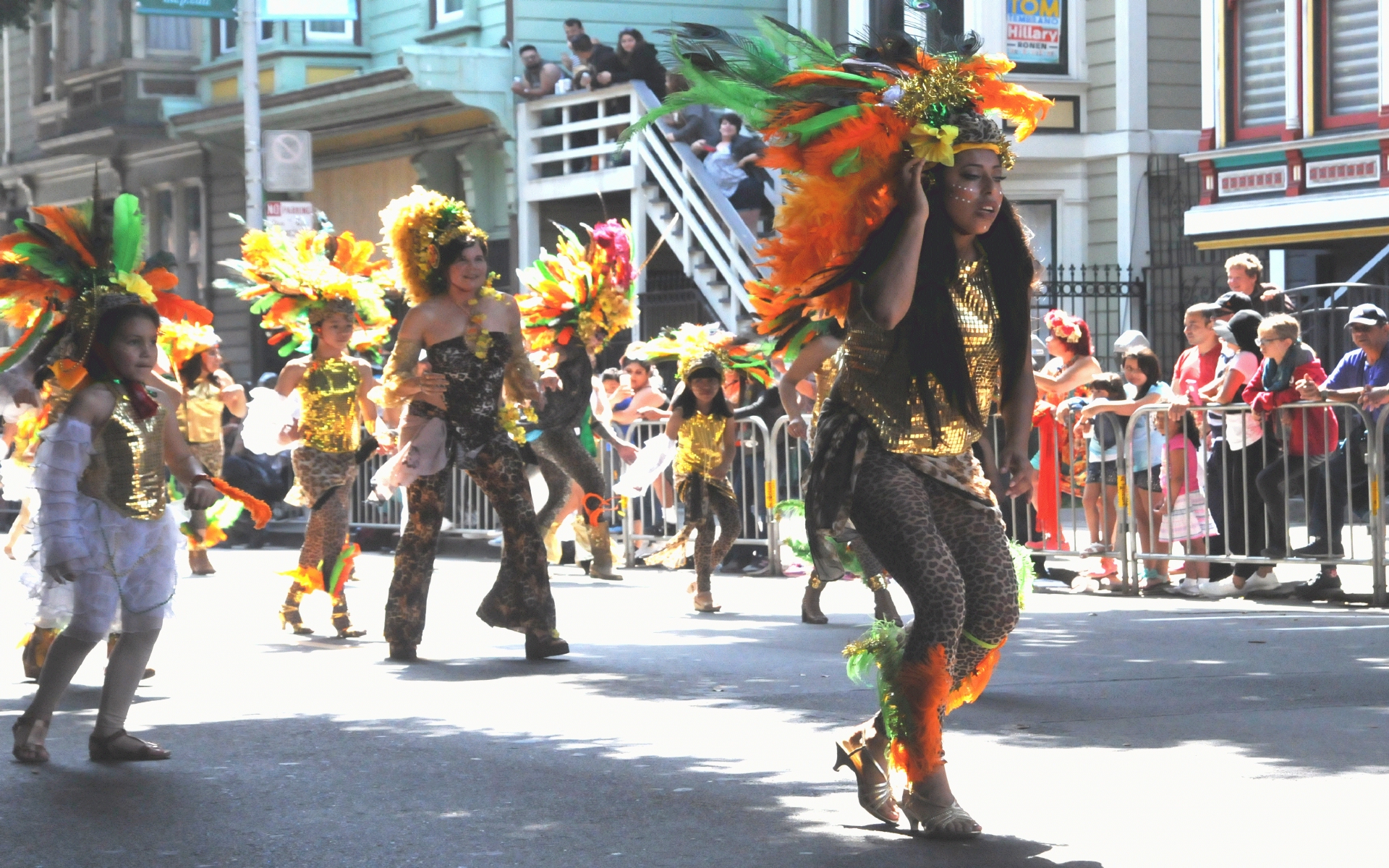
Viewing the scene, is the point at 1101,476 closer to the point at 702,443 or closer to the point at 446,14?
the point at 702,443

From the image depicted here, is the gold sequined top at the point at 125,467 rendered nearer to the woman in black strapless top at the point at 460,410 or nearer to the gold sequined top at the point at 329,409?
the woman in black strapless top at the point at 460,410

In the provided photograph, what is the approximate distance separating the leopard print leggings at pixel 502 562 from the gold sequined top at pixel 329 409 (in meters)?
1.85

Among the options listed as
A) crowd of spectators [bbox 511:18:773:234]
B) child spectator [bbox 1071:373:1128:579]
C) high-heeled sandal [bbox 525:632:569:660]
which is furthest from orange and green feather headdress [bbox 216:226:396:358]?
crowd of spectators [bbox 511:18:773:234]

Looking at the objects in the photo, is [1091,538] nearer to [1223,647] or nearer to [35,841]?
[1223,647]

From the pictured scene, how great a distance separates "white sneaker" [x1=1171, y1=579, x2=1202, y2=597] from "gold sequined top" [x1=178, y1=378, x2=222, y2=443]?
7.50 metres

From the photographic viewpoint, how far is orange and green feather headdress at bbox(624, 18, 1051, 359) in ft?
18.4

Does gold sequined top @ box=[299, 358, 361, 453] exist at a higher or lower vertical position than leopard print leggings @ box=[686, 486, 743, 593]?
higher

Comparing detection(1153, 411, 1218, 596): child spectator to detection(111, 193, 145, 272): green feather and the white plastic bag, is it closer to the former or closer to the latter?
the white plastic bag

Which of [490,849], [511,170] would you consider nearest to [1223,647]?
[490,849]

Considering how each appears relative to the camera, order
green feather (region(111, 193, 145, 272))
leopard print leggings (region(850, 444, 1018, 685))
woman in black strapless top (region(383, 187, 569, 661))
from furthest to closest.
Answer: woman in black strapless top (region(383, 187, 569, 661)) → green feather (region(111, 193, 145, 272)) → leopard print leggings (region(850, 444, 1018, 685))

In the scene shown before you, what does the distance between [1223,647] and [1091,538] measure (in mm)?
3525

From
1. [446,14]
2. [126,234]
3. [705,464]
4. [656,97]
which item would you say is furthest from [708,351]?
[446,14]

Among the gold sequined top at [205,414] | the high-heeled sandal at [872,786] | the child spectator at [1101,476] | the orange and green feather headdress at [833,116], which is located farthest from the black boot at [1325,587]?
the gold sequined top at [205,414]

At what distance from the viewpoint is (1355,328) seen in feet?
38.8
